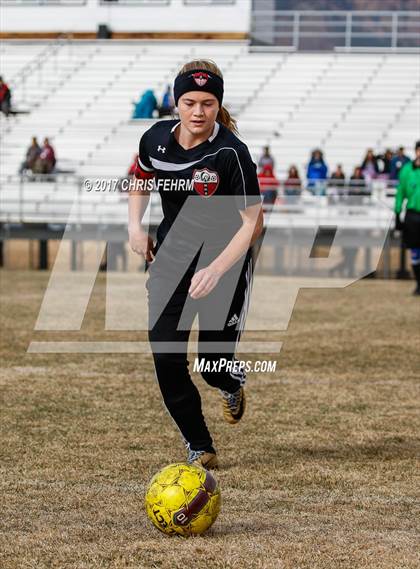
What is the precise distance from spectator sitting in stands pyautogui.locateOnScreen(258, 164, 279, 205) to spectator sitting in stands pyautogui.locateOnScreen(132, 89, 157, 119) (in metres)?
4.96

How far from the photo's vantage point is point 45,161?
2420 cm

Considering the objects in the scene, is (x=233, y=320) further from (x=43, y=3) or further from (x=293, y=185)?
(x=43, y=3)

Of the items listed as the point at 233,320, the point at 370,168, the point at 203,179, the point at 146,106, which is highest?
the point at 203,179

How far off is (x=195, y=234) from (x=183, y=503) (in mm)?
1607

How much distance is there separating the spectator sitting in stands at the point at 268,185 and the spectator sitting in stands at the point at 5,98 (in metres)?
8.96

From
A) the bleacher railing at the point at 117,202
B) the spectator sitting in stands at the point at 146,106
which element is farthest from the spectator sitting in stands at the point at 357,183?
the spectator sitting in stands at the point at 146,106

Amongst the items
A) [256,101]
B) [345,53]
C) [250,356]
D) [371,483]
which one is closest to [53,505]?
[371,483]

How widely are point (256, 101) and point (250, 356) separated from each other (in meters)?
20.0

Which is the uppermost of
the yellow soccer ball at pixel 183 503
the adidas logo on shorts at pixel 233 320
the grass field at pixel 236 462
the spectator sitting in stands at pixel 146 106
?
the adidas logo on shorts at pixel 233 320

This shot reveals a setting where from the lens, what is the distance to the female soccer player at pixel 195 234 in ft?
17.7

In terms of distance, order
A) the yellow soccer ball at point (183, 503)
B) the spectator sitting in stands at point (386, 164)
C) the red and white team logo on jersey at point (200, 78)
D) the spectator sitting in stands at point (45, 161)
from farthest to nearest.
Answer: the spectator sitting in stands at point (45, 161)
the spectator sitting in stands at point (386, 164)
the red and white team logo on jersey at point (200, 78)
the yellow soccer ball at point (183, 503)

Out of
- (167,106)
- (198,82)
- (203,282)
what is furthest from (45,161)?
(203,282)
